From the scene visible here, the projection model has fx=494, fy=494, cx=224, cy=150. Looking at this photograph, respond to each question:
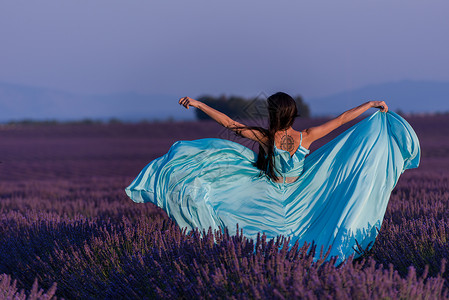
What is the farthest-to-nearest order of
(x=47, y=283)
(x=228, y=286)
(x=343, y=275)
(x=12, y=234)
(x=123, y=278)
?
(x=12, y=234) < (x=47, y=283) < (x=123, y=278) < (x=228, y=286) < (x=343, y=275)

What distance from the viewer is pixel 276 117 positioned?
3.95 meters

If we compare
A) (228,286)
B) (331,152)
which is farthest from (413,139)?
(228,286)

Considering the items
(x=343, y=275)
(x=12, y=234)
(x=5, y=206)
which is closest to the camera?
(x=343, y=275)

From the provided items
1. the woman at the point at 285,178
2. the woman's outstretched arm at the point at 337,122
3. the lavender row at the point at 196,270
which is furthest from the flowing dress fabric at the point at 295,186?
the lavender row at the point at 196,270

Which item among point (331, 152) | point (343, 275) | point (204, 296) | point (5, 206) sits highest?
point (331, 152)

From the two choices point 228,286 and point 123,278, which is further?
point 123,278

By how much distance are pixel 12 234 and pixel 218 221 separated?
2058 millimetres

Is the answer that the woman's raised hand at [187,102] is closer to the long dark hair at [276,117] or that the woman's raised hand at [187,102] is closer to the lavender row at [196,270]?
the long dark hair at [276,117]

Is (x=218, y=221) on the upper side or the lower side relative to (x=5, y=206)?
upper

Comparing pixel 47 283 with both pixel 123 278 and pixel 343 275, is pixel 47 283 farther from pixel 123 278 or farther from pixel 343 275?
pixel 343 275

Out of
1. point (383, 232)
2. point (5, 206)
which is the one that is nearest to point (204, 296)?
point (383, 232)

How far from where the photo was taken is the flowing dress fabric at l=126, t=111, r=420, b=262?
3.69m

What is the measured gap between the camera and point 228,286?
2385mm

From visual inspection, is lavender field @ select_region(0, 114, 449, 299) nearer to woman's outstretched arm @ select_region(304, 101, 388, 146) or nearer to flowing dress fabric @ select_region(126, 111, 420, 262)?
flowing dress fabric @ select_region(126, 111, 420, 262)
